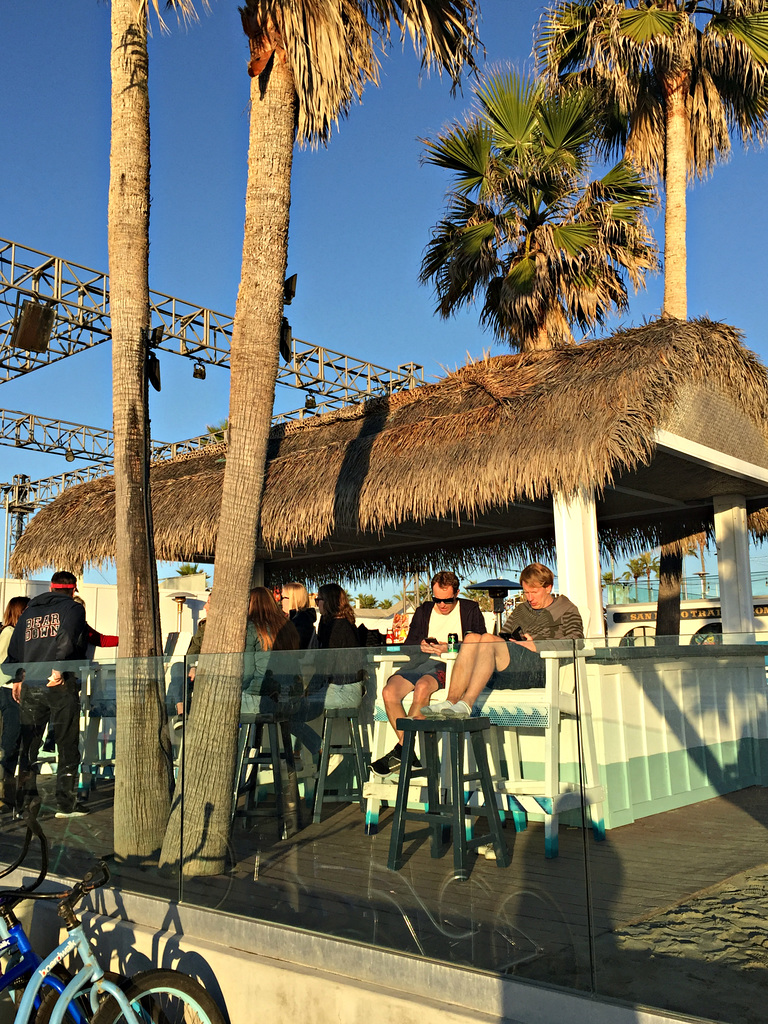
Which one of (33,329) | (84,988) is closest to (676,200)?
(33,329)

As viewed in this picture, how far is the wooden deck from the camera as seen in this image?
2.69 metres

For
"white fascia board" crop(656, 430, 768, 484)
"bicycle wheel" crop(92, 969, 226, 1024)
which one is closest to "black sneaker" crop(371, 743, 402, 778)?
"bicycle wheel" crop(92, 969, 226, 1024)

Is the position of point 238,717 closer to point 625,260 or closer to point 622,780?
point 622,780

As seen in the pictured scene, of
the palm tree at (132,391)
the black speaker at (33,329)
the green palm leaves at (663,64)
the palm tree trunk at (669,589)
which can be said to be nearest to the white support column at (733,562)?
the palm tree trunk at (669,589)

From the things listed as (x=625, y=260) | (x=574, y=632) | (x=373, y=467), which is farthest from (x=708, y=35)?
(x=574, y=632)

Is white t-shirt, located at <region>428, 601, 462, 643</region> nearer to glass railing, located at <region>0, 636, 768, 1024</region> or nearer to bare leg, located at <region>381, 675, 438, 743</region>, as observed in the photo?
glass railing, located at <region>0, 636, 768, 1024</region>

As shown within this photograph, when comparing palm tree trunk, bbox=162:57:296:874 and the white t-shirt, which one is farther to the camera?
the white t-shirt

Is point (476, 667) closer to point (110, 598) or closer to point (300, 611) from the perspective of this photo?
point (300, 611)

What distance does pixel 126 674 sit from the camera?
4.65 m

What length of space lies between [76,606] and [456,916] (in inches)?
158

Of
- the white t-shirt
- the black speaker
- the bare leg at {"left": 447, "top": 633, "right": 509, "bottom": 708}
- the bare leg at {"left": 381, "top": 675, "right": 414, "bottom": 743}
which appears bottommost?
the bare leg at {"left": 381, "top": 675, "right": 414, "bottom": 743}

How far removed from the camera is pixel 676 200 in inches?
469

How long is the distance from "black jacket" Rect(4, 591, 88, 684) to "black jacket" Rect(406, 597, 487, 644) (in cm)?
Result: 230

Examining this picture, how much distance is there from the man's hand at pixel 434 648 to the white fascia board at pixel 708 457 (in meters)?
4.62
